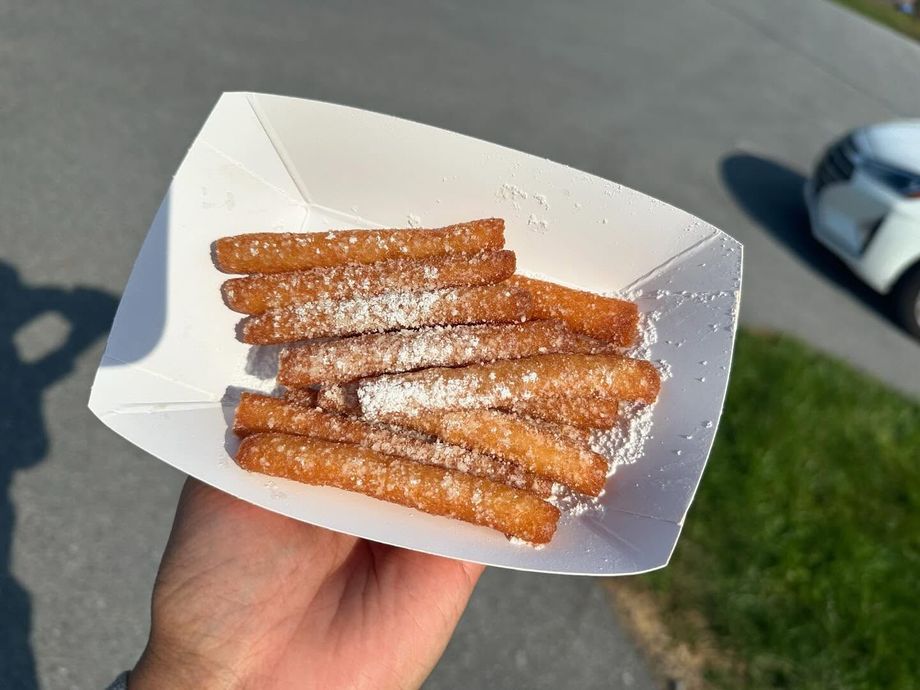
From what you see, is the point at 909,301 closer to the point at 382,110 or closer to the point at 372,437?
the point at 382,110

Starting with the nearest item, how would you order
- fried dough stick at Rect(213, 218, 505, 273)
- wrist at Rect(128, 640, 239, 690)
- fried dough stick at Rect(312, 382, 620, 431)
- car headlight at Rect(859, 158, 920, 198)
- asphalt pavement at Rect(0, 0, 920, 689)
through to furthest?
wrist at Rect(128, 640, 239, 690) < fried dough stick at Rect(312, 382, 620, 431) < fried dough stick at Rect(213, 218, 505, 273) < asphalt pavement at Rect(0, 0, 920, 689) < car headlight at Rect(859, 158, 920, 198)

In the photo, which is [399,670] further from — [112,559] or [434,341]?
[112,559]

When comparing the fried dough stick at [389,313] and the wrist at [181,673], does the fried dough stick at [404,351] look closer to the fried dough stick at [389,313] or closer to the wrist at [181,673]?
the fried dough stick at [389,313]

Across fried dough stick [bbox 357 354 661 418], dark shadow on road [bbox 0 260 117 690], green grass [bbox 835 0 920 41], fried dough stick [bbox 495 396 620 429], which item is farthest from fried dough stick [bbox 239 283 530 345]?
green grass [bbox 835 0 920 41]

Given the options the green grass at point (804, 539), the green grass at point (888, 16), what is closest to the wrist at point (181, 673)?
the green grass at point (804, 539)

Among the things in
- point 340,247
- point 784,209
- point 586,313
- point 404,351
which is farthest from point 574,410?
point 784,209

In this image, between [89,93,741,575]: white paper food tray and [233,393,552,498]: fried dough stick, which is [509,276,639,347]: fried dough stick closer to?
[89,93,741,575]: white paper food tray
